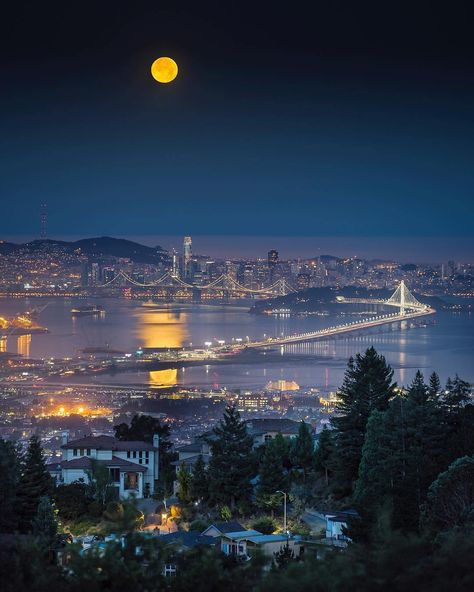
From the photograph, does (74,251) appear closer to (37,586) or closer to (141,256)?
(141,256)

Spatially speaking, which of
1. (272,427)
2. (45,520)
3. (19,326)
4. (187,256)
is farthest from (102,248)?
(45,520)

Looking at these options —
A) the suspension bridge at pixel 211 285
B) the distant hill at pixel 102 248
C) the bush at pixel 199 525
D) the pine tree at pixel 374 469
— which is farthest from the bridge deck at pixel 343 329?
the bush at pixel 199 525

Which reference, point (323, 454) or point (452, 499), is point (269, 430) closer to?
point (323, 454)

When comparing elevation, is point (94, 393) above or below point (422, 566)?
below

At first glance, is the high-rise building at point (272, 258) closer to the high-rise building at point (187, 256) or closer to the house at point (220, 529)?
the high-rise building at point (187, 256)

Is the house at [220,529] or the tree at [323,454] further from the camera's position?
the tree at [323,454]

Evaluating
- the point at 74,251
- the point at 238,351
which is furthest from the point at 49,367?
the point at 74,251

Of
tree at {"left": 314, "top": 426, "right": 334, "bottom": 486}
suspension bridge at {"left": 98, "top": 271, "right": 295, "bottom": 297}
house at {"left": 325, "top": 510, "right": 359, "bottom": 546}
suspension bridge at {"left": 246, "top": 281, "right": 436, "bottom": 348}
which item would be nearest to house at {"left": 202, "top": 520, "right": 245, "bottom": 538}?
house at {"left": 325, "top": 510, "right": 359, "bottom": 546}
